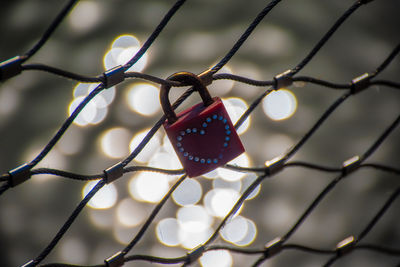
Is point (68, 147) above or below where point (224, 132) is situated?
above

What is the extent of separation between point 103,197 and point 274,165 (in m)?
1.14

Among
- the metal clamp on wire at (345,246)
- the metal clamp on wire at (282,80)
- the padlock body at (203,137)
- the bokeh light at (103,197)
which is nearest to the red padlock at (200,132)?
the padlock body at (203,137)

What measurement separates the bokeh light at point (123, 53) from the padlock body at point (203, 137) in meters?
1.34

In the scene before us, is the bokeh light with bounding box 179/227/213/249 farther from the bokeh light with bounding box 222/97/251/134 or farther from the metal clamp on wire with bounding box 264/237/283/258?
the metal clamp on wire with bounding box 264/237/283/258

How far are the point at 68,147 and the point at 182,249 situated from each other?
0.62 m

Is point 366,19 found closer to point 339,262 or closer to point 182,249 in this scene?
point 339,262

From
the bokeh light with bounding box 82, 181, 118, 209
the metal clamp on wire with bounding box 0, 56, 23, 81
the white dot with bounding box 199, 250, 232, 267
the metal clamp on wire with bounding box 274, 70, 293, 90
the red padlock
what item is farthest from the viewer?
the bokeh light with bounding box 82, 181, 118, 209

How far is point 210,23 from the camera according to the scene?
1957mm

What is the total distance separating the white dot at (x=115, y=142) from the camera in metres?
1.84

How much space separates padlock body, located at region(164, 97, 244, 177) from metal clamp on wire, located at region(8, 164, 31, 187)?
18 centimetres

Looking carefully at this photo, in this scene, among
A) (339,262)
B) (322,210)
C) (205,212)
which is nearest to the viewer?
(339,262)

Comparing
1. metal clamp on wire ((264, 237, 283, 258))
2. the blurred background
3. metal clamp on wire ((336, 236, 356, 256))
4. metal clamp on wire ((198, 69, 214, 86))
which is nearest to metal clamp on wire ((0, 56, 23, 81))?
metal clamp on wire ((198, 69, 214, 86))

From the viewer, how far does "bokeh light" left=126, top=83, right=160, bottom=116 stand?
1.91 m

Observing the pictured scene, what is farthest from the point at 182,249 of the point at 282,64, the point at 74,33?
the point at 74,33
